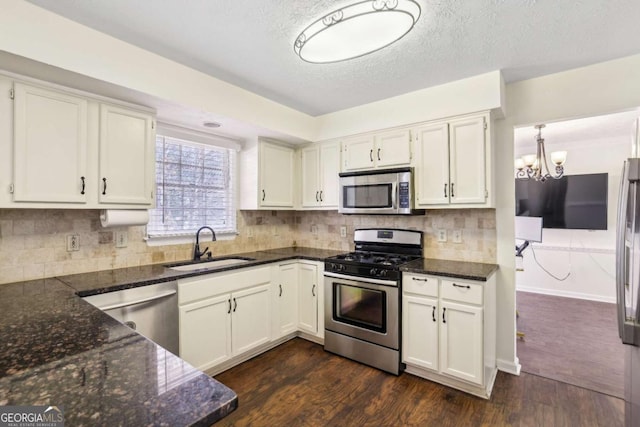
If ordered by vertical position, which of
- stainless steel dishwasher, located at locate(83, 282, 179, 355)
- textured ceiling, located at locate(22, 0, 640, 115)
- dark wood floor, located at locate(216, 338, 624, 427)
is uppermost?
textured ceiling, located at locate(22, 0, 640, 115)

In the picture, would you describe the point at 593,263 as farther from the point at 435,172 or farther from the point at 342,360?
the point at 342,360

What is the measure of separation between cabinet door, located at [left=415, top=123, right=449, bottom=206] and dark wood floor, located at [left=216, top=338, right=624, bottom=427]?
5.08 ft

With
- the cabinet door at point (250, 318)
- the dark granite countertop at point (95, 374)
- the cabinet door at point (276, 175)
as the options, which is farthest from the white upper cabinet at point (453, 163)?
the dark granite countertop at point (95, 374)

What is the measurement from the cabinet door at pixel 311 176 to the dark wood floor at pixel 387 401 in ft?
5.72

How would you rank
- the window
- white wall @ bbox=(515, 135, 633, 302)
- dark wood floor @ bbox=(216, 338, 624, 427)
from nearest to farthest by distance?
dark wood floor @ bbox=(216, 338, 624, 427) < the window < white wall @ bbox=(515, 135, 633, 302)

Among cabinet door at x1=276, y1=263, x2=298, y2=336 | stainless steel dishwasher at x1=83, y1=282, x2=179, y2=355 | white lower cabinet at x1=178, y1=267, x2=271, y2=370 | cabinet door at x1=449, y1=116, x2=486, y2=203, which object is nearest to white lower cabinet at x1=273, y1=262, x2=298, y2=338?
cabinet door at x1=276, y1=263, x2=298, y2=336

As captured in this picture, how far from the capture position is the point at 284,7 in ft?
5.40

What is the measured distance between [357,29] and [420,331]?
221 centimetres

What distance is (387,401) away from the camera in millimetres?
2227

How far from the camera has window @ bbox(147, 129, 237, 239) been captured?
285cm

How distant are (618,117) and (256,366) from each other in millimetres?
4822

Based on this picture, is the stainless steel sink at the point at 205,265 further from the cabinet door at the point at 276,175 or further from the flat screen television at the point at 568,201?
the flat screen television at the point at 568,201

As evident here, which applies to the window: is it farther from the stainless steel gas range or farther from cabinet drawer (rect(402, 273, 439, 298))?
cabinet drawer (rect(402, 273, 439, 298))

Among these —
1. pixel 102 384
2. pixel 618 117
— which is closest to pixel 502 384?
pixel 102 384
